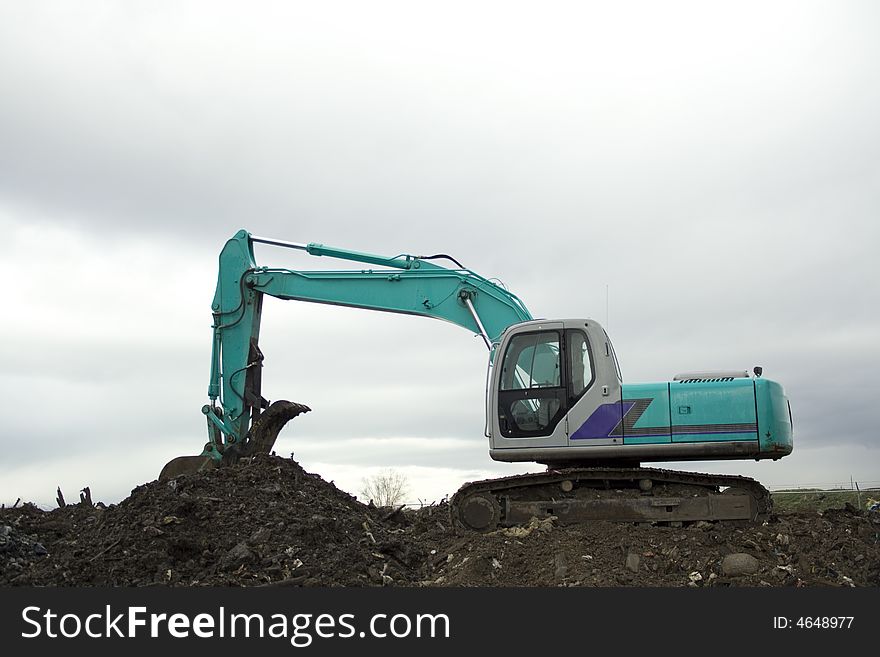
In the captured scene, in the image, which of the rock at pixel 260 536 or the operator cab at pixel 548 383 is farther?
the operator cab at pixel 548 383

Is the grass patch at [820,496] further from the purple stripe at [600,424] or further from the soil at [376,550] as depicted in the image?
the purple stripe at [600,424]

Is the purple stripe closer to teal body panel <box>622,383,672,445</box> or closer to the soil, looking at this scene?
teal body panel <box>622,383,672,445</box>

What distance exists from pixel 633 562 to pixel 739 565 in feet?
3.98

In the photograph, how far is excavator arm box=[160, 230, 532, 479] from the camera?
1433 centimetres

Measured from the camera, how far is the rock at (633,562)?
1080 centimetres

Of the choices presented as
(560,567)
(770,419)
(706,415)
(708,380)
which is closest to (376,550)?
(560,567)

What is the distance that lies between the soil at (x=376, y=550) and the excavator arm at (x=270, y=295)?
50.9 inches

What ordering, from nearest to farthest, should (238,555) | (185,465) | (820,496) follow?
(238,555), (185,465), (820,496)

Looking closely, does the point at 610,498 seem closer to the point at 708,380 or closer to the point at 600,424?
the point at 600,424

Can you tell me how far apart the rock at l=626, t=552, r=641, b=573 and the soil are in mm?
18

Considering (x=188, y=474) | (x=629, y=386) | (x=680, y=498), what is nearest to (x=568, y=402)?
(x=629, y=386)

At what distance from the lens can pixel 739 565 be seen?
A: 1069 centimetres

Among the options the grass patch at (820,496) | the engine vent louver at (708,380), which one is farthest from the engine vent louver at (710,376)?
the grass patch at (820,496)

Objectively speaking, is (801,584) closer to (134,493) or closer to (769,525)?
(769,525)
